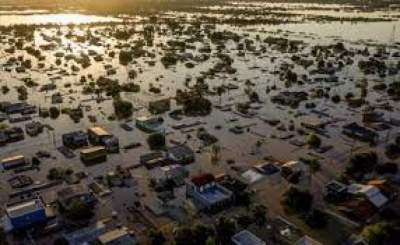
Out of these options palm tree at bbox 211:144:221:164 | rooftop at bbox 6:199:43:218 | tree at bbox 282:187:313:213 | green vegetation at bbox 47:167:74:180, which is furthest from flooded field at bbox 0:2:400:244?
rooftop at bbox 6:199:43:218

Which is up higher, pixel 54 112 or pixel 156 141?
pixel 54 112

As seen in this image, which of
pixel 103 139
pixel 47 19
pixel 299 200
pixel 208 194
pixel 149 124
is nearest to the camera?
pixel 299 200

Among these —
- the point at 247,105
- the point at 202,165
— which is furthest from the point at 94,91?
the point at 202,165

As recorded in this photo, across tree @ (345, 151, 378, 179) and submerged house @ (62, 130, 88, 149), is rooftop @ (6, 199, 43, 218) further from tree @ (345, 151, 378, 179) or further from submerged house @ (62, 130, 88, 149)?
tree @ (345, 151, 378, 179)

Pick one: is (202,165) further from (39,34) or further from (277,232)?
(39,34)

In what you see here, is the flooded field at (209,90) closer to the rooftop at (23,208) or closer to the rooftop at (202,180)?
the rooftop at (202,180)

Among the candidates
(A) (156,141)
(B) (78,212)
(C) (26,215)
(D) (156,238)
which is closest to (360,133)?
(A) (156,141)

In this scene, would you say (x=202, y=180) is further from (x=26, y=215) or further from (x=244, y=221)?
(x=26, y=215)

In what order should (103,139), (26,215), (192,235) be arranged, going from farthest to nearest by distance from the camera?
(103,139) < (26,215) < (192,235)
